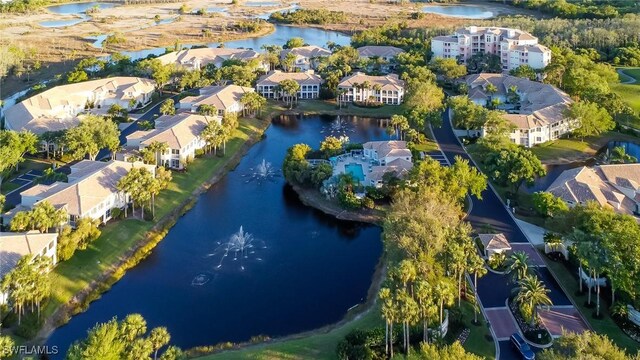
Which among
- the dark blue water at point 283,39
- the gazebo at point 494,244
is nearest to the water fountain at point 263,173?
the gazebo at point 494,244

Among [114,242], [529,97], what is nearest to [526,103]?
[529,97]

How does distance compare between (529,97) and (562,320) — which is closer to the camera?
(562,320)

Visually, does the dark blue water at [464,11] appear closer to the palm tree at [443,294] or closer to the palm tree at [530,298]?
the palm tree at [530,298]

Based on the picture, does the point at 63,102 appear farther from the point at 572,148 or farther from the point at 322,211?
the point at 572,148

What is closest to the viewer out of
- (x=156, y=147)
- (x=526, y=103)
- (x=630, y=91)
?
(x=156, y=147)

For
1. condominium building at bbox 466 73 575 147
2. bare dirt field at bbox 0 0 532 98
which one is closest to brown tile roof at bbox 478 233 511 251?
condominium building at bbox 466 73 575 147

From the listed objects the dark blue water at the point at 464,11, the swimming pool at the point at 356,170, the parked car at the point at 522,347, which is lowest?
the parked car at the point at 522,347

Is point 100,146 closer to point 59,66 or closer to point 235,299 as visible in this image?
point 235,299
